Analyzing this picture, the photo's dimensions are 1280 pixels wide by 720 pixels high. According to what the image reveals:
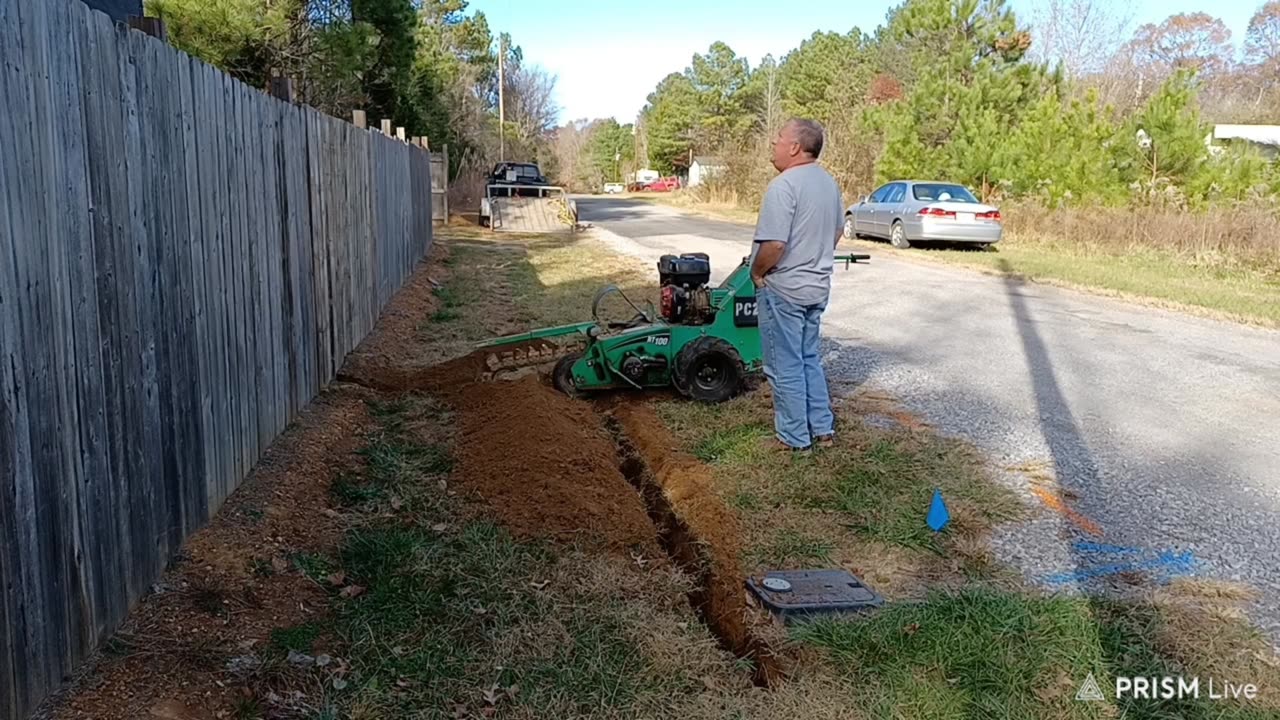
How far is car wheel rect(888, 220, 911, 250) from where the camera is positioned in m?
20.7

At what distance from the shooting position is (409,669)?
3.45m

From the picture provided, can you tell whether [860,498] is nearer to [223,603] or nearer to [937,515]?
[937,515]

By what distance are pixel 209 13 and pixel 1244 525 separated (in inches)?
561

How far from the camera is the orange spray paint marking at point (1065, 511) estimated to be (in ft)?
15.7

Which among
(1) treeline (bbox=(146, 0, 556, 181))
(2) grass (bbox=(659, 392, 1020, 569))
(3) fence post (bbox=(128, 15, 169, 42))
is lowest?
(2) grass (bbox=(659, 392, 1020, 569))

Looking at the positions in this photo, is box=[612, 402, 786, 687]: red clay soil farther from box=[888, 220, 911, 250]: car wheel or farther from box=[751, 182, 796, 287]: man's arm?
box=[888, 220, 911, 250]: car wheel

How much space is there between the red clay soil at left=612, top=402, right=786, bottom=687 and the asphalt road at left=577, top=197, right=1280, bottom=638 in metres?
1.25

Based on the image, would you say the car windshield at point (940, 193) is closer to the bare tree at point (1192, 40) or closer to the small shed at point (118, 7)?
the small shed at point (118, 7)

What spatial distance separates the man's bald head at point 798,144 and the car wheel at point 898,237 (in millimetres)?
15492

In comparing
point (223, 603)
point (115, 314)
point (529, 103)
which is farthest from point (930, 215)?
point (529, 103)

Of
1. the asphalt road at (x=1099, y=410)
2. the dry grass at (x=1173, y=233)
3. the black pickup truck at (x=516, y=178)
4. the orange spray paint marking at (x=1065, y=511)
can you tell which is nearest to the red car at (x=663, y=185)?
the black pickup truck at (x=516, y=178)

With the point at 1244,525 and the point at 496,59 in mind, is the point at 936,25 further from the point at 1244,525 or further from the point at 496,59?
the point at 496,59

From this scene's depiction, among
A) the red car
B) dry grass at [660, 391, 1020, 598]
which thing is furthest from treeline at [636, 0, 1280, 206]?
the red car

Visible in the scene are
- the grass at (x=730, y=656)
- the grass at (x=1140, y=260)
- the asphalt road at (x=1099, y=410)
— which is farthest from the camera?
the grass at (x=1140, y=260)
